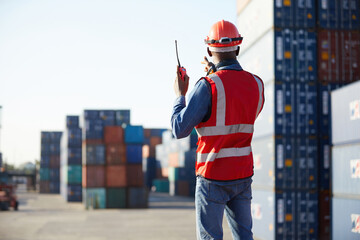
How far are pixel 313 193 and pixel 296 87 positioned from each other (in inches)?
111

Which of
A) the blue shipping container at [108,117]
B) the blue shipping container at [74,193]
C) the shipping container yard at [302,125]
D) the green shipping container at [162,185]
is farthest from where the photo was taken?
the green shipping container at [162,185]

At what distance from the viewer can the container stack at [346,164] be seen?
35.7ft

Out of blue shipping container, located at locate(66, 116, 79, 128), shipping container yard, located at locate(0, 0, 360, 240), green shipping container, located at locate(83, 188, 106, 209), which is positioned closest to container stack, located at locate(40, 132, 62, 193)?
blue shipping container, located at locate(66, 116, 79, 128)

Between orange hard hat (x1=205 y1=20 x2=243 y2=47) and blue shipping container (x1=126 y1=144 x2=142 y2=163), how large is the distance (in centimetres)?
2445

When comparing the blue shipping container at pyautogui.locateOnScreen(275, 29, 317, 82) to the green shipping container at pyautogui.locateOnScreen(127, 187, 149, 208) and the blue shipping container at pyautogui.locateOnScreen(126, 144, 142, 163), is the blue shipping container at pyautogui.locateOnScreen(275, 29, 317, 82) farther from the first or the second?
the green shipping container at pyautogui.locateOnScreen(127, 187, 149, 208)

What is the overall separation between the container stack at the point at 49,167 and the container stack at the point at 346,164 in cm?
4203

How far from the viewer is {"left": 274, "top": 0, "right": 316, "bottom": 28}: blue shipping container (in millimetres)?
13008

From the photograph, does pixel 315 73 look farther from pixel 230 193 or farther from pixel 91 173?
pixel 91 173

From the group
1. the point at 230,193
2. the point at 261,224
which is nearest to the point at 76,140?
the point at 261,224

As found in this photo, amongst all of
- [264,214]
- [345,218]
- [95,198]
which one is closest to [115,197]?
[95,198]

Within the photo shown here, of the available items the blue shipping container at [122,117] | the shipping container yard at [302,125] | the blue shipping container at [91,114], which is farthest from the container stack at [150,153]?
the shipping container yard at [302,125]

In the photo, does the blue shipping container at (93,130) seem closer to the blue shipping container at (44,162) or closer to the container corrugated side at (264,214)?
the container corrugated side at (264,214)

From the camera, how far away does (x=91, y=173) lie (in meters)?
27.2

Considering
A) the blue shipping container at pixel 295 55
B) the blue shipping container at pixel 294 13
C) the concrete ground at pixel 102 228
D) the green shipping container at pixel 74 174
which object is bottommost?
the concrete ground at pixel 102 228
